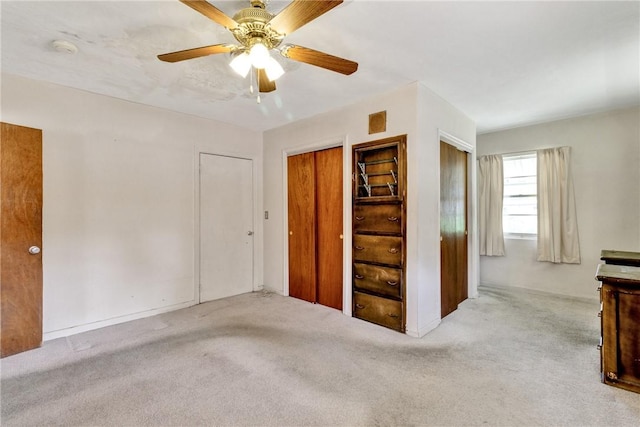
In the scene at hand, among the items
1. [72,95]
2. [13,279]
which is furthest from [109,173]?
[13,279]

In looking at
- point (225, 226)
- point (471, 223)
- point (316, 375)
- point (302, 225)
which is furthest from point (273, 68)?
point (471, 223)

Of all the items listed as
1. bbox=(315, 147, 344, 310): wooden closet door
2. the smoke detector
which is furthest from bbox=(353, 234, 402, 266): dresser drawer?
the smoke detector

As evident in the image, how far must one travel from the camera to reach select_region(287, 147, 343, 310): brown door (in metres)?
3.66

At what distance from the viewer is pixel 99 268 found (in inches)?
122

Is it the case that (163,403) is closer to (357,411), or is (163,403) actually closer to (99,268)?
(357,411)

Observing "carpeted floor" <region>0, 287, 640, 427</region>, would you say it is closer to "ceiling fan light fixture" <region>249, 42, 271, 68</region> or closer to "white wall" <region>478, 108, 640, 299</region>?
"white wall" <region>478, 108, 640, 299</region>

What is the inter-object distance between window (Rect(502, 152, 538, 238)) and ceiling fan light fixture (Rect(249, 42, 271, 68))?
13.8 ft

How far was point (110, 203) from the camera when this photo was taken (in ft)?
10.4

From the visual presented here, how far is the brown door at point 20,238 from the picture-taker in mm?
2477

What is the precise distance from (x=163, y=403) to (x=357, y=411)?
122 centimetres

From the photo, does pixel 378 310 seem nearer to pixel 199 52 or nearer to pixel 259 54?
pixel 259 54

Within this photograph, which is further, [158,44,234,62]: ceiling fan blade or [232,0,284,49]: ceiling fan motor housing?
[158,44,234,62]: ceiling fan blade

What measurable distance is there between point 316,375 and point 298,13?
7.52ft

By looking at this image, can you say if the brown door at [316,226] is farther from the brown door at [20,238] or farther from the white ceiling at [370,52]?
the brown door at [20,238]
